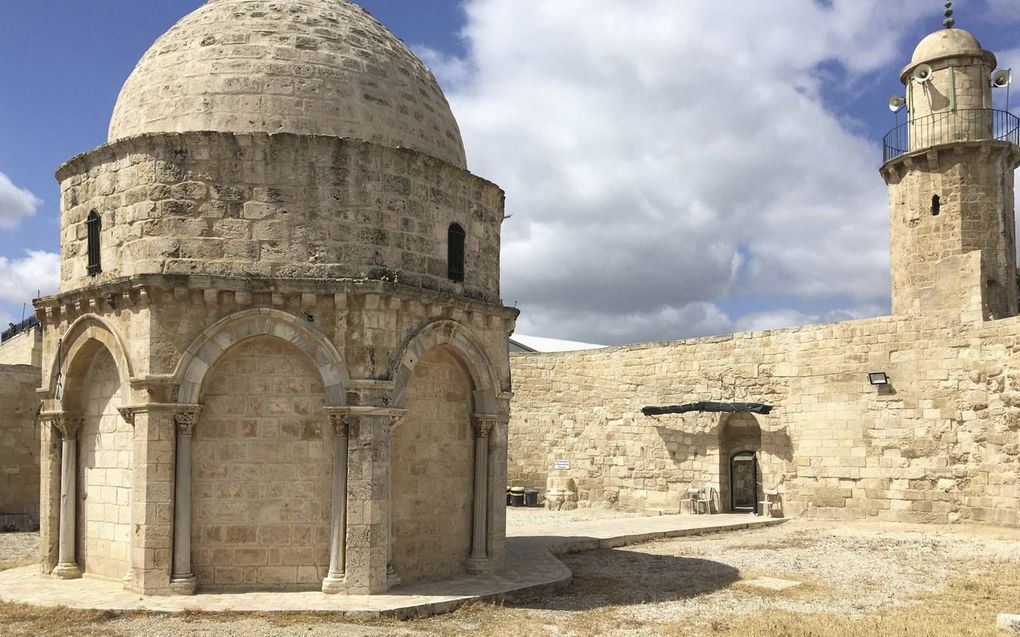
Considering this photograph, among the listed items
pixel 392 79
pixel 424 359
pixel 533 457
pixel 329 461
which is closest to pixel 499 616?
pixel 329 461

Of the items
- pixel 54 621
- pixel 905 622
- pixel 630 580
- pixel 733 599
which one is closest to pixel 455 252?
pixel 630 580

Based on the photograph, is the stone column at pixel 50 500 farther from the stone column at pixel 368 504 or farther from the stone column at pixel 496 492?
the stone column at pixel 496 492

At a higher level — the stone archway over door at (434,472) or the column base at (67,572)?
the stone archway over door at (434,472)

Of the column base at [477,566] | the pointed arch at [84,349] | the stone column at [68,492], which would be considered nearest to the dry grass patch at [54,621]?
the stone column at [68,492]

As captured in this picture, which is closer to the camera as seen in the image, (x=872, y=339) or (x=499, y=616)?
(x=499, y=616)

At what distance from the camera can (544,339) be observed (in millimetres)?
41312

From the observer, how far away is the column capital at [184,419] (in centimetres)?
941

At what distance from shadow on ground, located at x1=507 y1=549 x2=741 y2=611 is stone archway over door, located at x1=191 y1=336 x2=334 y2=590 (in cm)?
249

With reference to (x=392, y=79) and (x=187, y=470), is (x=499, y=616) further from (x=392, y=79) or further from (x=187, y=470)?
(x=392, y=79)

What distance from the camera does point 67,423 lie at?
418 inches

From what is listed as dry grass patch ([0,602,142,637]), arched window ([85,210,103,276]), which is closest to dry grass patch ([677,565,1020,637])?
dry grass patch ([0,602,142,637])

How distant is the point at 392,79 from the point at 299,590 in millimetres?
6334

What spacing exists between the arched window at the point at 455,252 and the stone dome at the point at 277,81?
1.12 meters

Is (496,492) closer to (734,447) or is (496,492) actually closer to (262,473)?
(262,473)
